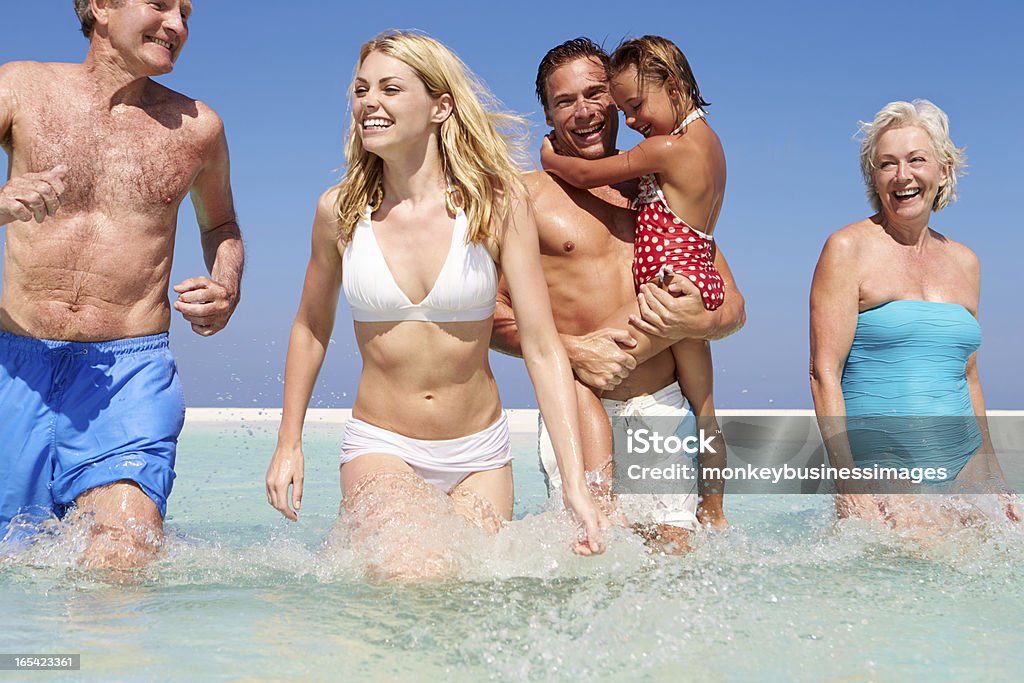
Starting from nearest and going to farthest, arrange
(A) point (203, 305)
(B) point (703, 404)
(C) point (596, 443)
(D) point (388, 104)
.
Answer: (D) point (388, 104) < (A) point (203, 305) < (C) point (596, 443) < (B) point (703, 404)

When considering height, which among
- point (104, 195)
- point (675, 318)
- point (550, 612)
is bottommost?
point (550, 612)

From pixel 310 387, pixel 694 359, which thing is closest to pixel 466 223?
pixel 310 387

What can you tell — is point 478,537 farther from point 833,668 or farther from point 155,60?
point 155,60

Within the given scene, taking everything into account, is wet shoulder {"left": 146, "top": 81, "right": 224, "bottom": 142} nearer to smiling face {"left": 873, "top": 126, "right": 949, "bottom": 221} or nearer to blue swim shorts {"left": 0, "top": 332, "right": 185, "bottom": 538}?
Result: blue swim shorts {"left": 0, "top": 332, "right": 185, "bottom": 538}

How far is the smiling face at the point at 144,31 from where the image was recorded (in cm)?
346

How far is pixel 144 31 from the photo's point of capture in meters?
3.47

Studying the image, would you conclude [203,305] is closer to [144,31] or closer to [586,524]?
[144,31]

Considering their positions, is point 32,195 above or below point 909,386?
above

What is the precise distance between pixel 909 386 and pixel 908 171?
851 mm

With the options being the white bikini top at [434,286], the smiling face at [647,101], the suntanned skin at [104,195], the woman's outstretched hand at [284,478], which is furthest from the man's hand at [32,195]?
the smiling face at [647,101]

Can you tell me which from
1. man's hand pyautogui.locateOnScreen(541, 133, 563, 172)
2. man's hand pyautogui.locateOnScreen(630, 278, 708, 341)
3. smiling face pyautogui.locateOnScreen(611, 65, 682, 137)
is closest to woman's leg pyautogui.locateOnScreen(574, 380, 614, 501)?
man's hand pyautogui.locateOnScreen(630, 278, 708, 341)

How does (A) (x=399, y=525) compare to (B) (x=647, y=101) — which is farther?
(B) (x=647, y=101)

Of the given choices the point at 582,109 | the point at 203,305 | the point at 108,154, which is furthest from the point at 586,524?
the point at 108,154

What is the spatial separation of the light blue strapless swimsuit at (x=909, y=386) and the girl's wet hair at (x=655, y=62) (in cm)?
124
